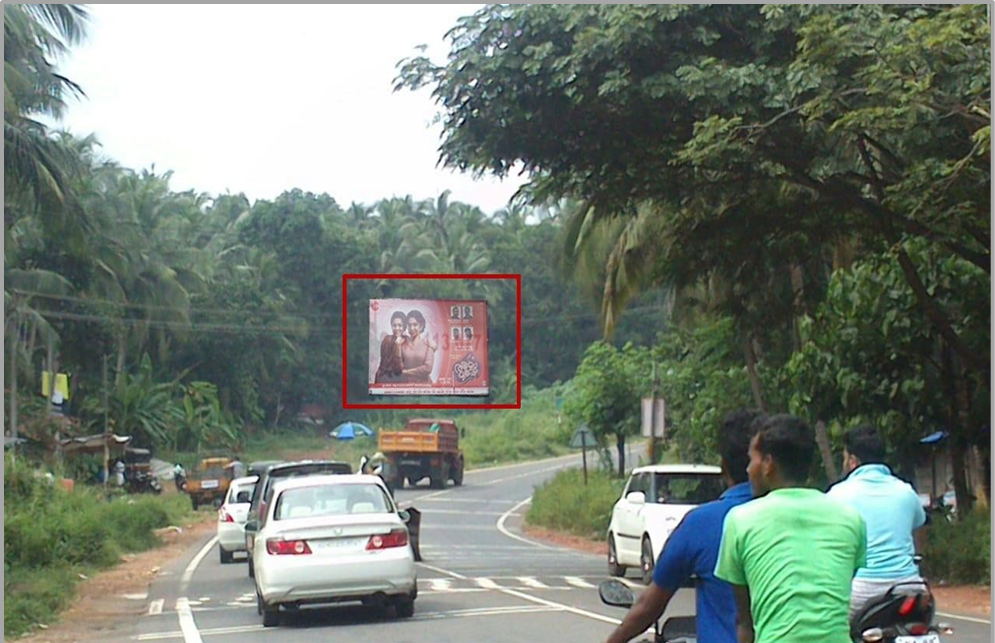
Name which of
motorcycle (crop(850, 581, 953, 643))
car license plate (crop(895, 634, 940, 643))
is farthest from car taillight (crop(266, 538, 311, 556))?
car license plate (crop(895, 634, 940, 643))

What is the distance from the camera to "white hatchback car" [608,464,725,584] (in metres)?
18.5

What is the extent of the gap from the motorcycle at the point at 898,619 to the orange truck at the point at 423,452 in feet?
141

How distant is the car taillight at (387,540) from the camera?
14.4m

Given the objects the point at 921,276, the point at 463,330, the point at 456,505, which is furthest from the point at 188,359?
the point at 921,276

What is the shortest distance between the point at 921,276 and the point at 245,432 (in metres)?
41.6

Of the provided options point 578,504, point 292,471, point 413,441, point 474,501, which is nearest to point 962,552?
point 292,471

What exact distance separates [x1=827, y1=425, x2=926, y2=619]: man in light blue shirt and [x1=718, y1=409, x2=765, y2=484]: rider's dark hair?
1.91 m

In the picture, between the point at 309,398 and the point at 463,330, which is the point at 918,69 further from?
the point at 309,398

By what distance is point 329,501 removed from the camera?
15047mm

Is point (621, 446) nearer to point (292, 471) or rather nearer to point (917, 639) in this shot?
point (292, 471)

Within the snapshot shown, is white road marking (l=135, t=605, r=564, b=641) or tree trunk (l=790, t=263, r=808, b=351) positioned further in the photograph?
tree trunk (l=790, t=263, r=808, b=351)

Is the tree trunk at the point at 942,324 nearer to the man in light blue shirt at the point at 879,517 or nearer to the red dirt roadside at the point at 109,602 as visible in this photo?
→ the red dirt roadside at the point at 109,602

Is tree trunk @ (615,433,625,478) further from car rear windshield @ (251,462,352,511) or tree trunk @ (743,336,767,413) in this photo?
car rear windshield @ (251,462,352,511)

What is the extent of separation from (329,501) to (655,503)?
5694 mm
